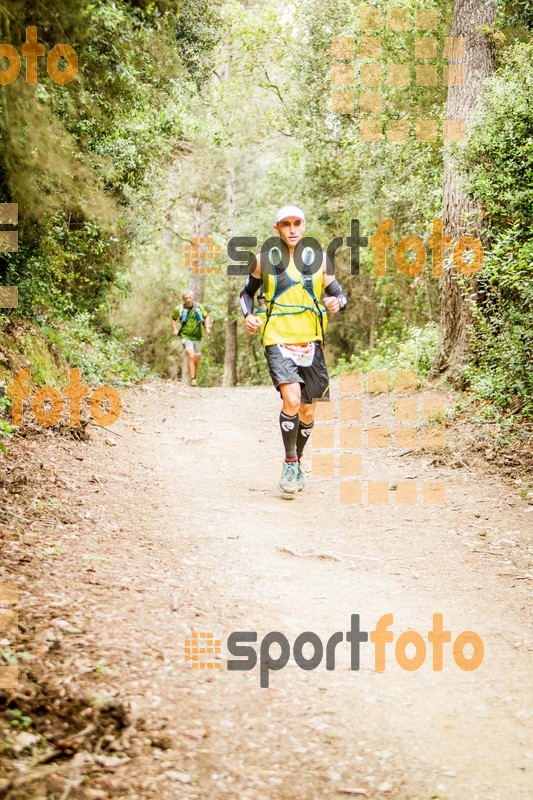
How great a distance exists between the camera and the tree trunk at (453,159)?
10742 mm

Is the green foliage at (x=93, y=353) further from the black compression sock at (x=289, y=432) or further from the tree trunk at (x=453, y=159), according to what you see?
the tree trunk at (x=453, y=159)

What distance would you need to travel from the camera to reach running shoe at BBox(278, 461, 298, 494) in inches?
273

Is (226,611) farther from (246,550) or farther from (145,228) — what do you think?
(145,228)

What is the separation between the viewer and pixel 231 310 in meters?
31.0

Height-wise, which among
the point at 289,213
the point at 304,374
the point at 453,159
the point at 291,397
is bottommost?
the point at 291,397

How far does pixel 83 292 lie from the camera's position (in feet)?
49.8

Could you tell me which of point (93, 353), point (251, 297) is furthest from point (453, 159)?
point (93, 353)

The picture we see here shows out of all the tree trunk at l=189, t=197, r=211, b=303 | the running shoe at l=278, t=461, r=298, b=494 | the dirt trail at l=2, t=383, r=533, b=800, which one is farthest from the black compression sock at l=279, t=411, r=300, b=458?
the tree trunk at l=189, t=197, r=211, b=303

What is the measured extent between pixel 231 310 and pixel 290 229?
24413 mm

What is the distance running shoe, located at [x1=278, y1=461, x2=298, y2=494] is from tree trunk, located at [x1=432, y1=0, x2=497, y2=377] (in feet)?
15.4

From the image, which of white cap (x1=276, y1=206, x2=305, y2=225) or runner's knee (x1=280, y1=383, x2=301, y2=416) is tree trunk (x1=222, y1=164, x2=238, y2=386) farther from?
runner's knee (x1=280, y1=383, x2=301, y2=416)

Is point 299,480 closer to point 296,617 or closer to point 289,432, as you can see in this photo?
point 289,432

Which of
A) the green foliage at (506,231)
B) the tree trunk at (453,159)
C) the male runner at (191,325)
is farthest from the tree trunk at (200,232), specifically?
the green foliage at (506,231)

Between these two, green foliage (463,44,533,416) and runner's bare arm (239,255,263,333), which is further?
green foliage (463,44,533,416)
